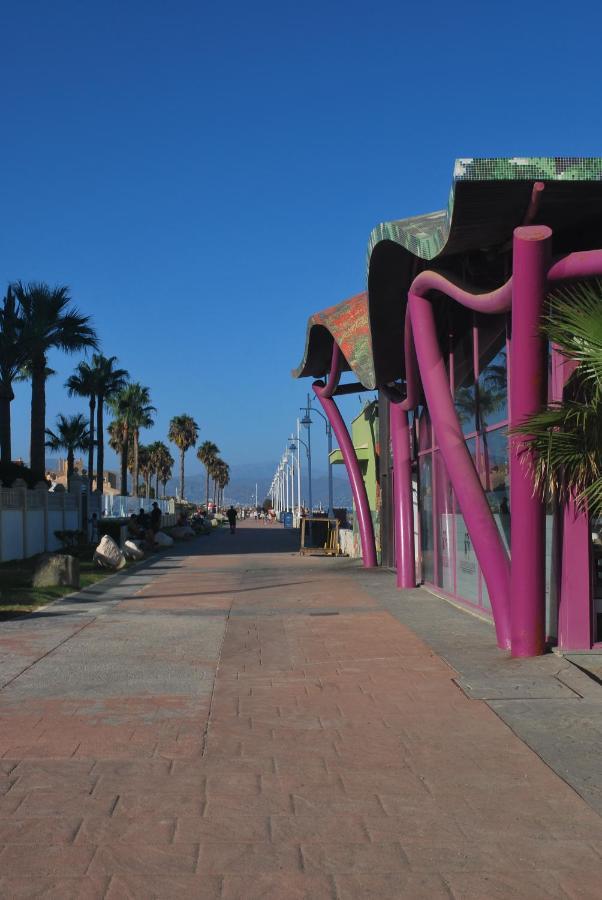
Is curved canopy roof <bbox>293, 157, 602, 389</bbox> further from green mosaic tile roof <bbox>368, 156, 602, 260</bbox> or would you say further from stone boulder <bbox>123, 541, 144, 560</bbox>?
stone boulder <bbox>123, 541, 144, 560</bbox>

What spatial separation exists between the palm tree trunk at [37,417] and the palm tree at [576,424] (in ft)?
93.1

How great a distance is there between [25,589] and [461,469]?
9.02 m

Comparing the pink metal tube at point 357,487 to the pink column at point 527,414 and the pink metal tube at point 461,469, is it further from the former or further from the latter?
the pink column at point 527,414

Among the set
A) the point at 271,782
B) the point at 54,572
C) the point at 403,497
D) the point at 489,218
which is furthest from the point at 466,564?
the point at 271,782

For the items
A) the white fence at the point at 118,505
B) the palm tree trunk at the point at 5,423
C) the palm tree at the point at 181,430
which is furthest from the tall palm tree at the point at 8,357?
the palm tree at the point at 181,430

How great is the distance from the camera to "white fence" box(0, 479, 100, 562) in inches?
928

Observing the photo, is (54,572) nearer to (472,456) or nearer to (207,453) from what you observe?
(472,456)

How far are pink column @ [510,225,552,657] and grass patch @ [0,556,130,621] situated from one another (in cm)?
728

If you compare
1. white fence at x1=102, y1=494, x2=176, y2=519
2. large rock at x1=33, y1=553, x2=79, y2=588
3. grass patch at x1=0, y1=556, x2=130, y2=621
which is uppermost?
white fence at x1=102, y1=494, x2=176, y2=519

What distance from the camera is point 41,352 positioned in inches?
1385

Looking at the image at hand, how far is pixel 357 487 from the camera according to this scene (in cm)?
2252

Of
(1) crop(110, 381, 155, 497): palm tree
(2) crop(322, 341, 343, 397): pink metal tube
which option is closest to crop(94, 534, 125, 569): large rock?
(2) crop(322, 341, 343, 397): pink metal tube

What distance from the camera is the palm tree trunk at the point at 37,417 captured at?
34.2 meters

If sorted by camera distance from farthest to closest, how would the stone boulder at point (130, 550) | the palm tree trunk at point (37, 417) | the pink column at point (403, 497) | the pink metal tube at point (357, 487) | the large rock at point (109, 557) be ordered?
the palm tree trunk at point (37, 417), the stone boulder at point (130, 550), the pink metal tube at point (357, 487), the large rock at point (109, 557), the pink column at point (403, 497)
